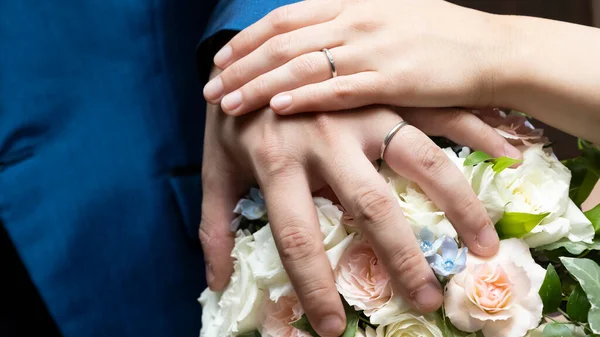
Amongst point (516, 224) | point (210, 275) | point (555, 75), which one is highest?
point (555, 75)

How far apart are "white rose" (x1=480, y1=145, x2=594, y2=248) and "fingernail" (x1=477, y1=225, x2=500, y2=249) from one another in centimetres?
3

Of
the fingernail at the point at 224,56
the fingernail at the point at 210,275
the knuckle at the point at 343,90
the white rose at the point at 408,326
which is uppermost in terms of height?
the fingernail at the point at 224,56

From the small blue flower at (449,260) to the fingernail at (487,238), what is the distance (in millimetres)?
20

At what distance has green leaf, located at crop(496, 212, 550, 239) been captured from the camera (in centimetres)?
50

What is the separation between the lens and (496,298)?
467 mm

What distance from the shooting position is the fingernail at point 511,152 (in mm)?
553

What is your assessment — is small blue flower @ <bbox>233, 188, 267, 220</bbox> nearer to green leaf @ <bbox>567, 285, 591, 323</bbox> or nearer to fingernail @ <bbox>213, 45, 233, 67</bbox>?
fingernail @ <bbox>213, 45, 233, 67</bbox>

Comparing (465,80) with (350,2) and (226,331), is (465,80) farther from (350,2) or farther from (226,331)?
(226,331)

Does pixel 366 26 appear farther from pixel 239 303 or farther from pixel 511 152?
pixel 239 303

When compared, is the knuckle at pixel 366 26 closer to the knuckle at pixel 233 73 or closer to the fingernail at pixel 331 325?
the knuckle at pixel 233 73

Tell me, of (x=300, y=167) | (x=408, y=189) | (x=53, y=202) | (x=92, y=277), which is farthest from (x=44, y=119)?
(x=408, y=189)

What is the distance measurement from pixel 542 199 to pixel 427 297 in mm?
152

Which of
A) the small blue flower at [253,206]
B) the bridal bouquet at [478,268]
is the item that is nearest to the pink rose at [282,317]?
the bridal bouquet at [478,268]

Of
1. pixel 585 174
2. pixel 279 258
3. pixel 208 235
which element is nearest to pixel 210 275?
pixel 208 235
